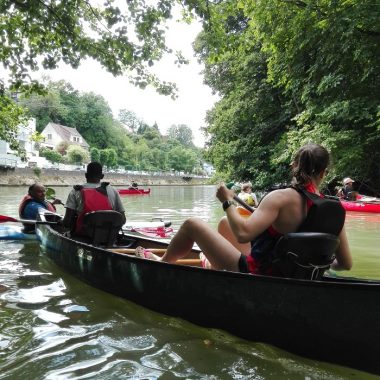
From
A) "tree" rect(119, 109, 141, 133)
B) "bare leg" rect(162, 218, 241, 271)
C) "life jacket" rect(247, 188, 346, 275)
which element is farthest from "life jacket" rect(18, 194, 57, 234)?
"tree" rect(119, 109, 141, 133)

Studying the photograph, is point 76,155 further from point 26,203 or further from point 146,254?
point 146,254

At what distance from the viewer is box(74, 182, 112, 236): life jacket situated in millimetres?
6117

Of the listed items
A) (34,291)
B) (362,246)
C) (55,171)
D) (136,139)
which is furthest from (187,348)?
(136,139)

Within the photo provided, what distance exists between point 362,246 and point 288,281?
23.1 feet

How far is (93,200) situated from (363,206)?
1256cm

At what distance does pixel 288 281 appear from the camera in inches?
124

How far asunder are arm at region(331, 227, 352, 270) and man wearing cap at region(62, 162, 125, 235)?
343 cm

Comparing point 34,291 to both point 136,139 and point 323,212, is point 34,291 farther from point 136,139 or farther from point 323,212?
point 136,139

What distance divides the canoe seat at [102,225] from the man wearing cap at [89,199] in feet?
0.59

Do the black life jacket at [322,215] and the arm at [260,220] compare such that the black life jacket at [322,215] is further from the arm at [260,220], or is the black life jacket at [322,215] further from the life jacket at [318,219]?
the arm at [260,220]

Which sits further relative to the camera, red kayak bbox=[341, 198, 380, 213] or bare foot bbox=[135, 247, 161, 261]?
red kayak bbox=[341, 198, 380, 213]

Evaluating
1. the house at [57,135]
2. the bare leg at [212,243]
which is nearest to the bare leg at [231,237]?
the bare leg at [212,243]

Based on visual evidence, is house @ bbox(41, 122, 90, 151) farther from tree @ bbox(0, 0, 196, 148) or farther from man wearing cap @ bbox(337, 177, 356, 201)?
tree @ bbox(0, 0, 196, 148)

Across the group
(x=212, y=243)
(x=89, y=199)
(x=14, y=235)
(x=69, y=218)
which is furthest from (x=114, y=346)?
(x=14, y=235)
